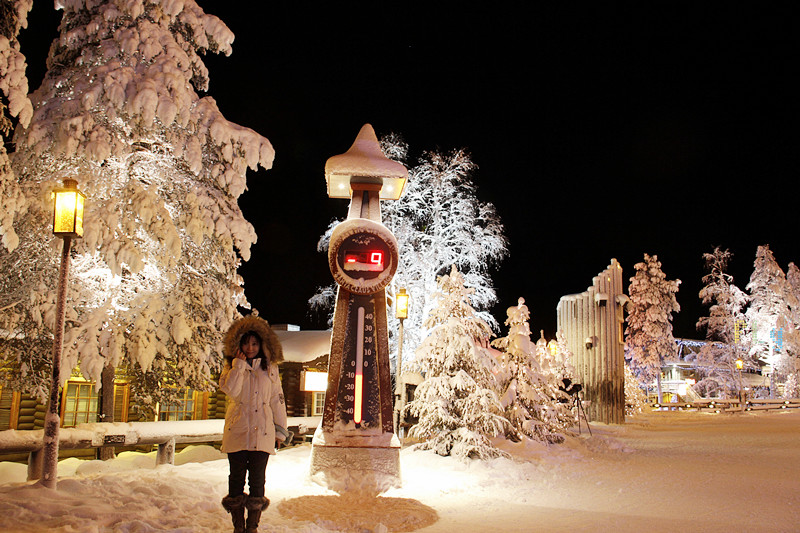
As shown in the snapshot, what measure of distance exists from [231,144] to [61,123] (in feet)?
9.30

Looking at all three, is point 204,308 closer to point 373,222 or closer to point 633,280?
point 373,222

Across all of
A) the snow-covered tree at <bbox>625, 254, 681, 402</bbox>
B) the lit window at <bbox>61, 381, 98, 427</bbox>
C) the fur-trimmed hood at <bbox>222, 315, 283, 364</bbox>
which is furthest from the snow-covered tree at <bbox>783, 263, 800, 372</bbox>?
the fur-trimmed hood at <bbox>222, 315, 283, 364</bbox>

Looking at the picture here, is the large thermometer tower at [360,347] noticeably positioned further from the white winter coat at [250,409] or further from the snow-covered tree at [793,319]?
the snow-covered tree at [793,319]

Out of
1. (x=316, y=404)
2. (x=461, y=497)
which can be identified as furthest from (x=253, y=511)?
(x=316, y=404)

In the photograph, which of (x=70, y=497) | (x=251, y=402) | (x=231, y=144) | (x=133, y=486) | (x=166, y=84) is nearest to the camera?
(x=251, y=402)

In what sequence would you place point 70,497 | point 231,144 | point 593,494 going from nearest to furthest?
point 70,497
point 593,494
point 231,144

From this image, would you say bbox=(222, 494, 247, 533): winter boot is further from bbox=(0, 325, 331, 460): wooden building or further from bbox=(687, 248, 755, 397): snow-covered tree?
bbox=(687, 248, 755, 397): snow-covered tree

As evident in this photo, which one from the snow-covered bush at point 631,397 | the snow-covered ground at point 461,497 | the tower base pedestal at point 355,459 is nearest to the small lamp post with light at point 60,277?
the snow-covered ground at point 461,497

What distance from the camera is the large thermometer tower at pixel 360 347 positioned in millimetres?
9891

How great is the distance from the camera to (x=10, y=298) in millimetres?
11227

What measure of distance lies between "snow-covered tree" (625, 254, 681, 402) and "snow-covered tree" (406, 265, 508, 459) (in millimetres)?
34133

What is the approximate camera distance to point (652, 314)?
44.9 meters

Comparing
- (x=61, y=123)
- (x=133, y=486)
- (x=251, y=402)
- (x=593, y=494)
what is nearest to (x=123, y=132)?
(x=61, y=123)

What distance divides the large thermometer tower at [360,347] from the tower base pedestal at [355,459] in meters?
0.02
